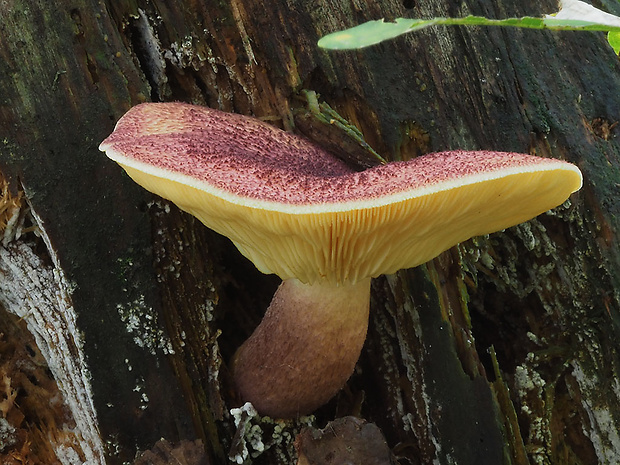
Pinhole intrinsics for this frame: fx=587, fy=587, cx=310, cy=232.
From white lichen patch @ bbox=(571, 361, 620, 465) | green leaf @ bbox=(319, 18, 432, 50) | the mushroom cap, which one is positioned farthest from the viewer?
white lichen patch @ bbox=(571, 361, 620, 465)

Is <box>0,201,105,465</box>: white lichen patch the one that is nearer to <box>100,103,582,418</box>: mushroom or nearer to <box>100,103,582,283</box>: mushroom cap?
<box>100,103,582,418</box>: mushroom

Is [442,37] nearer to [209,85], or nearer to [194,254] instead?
[209,85]

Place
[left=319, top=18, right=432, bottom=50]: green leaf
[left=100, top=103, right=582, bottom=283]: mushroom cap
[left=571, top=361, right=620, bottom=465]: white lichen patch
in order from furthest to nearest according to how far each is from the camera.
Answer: [left=571, top=361, right=620, bottom=465]: white lichen patch, [left=100, top=103, right=582, bottom=283]: mushroom cap, [left=319, top=18, right=432, bottom=50]: green leaf

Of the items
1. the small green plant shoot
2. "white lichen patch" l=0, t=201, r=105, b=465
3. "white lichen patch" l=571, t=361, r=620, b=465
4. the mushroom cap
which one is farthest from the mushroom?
"white lichen patch" l=571, t=361, r=620, b=465

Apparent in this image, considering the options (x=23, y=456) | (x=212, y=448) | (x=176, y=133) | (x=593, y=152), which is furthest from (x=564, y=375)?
(x=23, y=456)

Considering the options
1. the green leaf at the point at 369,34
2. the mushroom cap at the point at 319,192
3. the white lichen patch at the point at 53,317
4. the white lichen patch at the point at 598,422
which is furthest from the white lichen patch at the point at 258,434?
the green leaf at the point at 369,34

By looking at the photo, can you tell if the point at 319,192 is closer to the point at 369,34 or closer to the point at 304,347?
the point at 369,34
